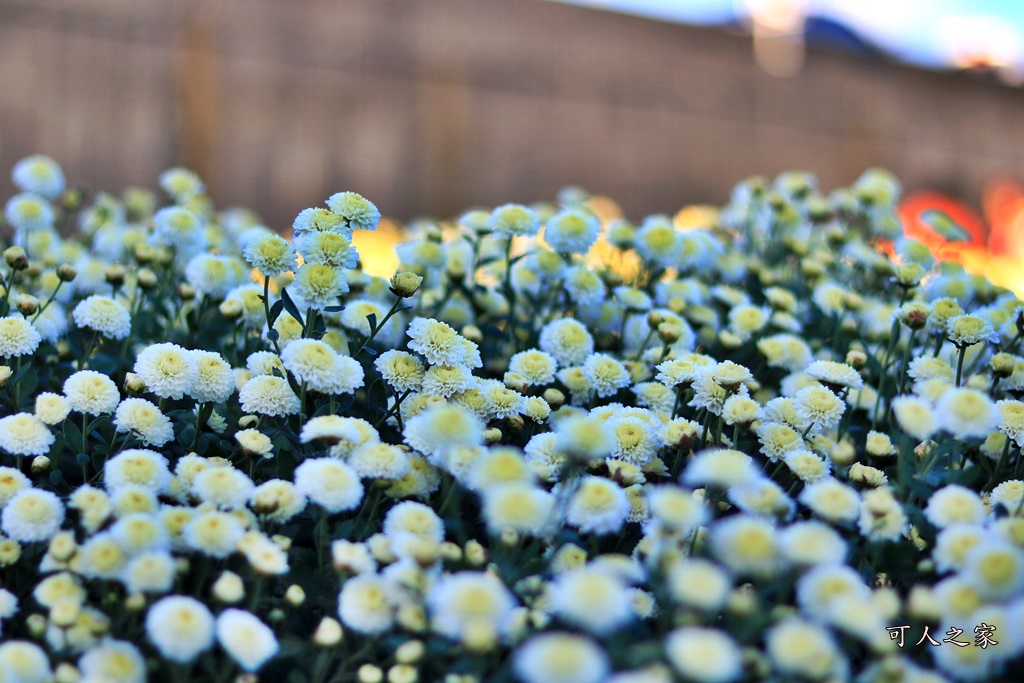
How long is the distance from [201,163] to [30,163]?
9.89 ft

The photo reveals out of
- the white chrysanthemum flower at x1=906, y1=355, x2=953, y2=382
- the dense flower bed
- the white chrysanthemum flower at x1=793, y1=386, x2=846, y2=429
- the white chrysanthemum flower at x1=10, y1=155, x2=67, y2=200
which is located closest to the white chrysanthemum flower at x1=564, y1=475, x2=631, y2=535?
the dense flower bed

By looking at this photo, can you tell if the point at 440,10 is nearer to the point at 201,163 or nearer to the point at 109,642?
the point at 201,163

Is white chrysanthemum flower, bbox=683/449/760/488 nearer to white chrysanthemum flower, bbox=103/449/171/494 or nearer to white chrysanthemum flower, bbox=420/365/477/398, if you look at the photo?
white chrysanthemum flower, bbox=420/365/477/398

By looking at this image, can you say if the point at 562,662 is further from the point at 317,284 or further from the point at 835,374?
the point at 835,374

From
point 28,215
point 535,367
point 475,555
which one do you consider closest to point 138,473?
point 475,555

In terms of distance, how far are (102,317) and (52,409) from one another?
33 centimetres

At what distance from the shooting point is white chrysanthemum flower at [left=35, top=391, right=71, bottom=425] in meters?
1.40

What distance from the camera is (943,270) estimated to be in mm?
2082

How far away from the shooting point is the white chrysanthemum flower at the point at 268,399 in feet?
4.65

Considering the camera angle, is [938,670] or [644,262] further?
[644,262]

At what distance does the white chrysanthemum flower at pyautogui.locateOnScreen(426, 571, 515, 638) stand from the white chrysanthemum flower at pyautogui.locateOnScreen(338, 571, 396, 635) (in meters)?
0.11

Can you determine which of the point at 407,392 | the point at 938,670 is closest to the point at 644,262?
the point at 407,392

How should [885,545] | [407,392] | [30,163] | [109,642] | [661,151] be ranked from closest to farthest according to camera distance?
[109,642] → [885,545] → [407,392] → [30,163] → [661,151]

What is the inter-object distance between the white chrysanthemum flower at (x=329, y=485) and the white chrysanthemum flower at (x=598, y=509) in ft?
0.89
